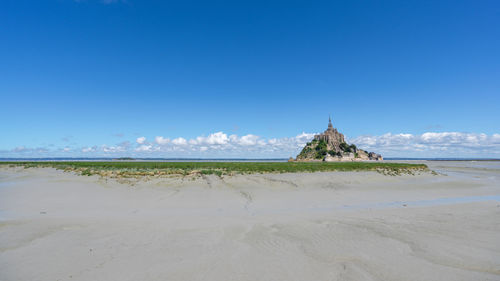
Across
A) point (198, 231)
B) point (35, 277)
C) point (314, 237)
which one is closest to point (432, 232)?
point (314, 237)

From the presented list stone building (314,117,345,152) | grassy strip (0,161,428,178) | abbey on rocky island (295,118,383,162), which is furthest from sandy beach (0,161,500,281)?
stone building (314,117,345,152)

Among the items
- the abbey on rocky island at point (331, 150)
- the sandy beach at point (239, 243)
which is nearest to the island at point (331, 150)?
the abbey on rocky island at point (331, 150)

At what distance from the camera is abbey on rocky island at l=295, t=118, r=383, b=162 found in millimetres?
145375

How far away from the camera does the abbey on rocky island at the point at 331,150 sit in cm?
14538

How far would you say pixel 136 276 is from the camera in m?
4.85

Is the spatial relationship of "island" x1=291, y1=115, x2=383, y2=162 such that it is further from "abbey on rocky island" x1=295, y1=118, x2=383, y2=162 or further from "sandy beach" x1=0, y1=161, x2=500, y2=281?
"sandy beach" x1=0, y1=161, x2=500, y2=281

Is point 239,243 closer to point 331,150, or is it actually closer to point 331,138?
point 331,150

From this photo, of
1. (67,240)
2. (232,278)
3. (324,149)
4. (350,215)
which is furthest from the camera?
(324,149)

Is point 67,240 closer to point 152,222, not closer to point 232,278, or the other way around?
point 152,222

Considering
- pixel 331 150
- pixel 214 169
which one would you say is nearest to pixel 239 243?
pixel 214 169

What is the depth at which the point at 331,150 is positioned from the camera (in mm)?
153250

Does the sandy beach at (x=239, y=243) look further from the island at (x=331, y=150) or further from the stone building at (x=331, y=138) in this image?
the stone building at (x=331, y=138)

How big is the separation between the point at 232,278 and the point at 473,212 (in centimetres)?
1309

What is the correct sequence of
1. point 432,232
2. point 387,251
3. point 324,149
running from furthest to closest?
point 324,149, point 432,232, point 387,251
